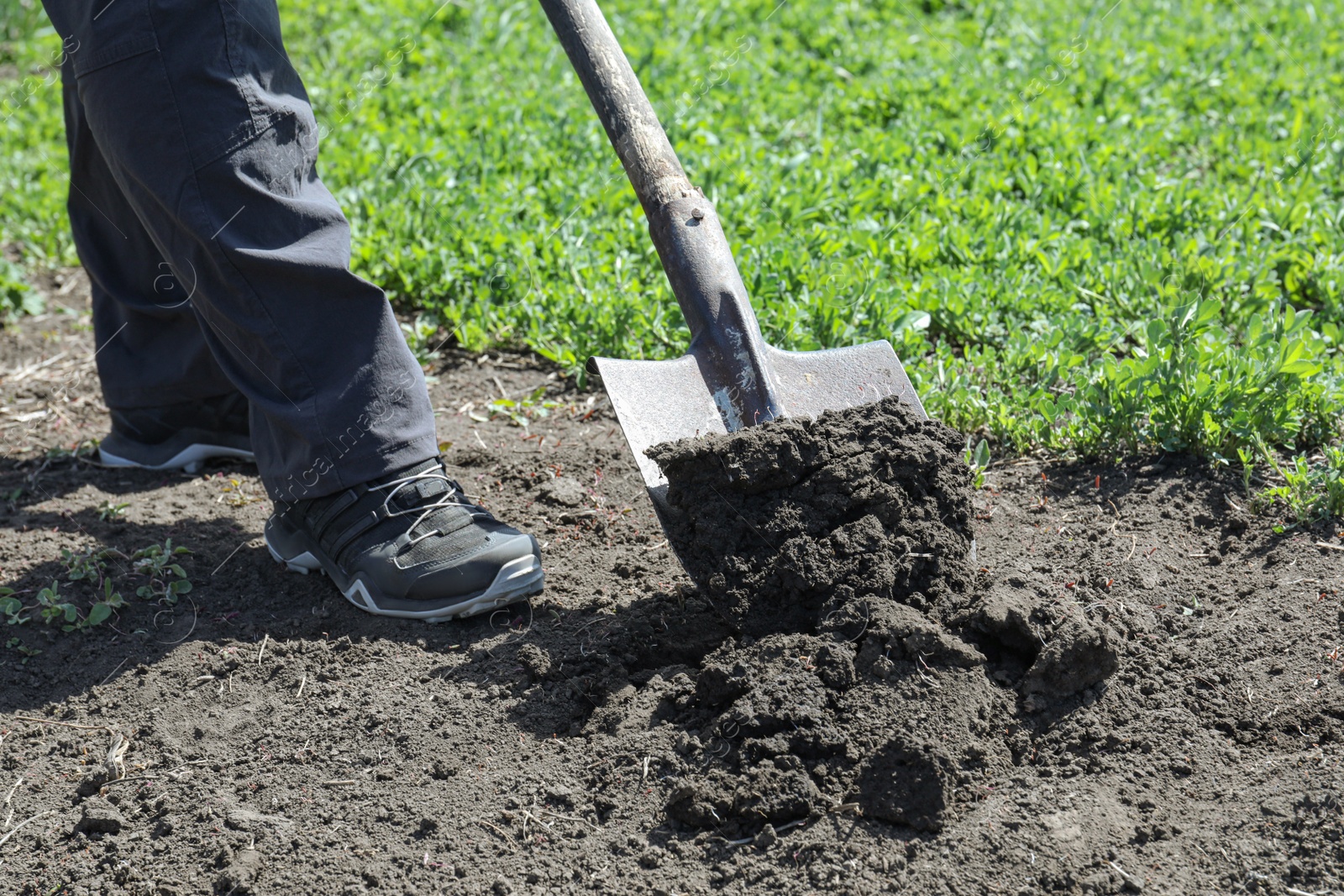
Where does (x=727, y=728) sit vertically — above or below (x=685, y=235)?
below

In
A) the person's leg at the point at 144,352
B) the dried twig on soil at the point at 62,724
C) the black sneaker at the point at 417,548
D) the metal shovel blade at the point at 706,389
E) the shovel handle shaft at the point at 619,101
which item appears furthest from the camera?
the person's leg at the point at 144,352

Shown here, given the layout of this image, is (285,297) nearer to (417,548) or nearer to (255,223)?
(255,223)

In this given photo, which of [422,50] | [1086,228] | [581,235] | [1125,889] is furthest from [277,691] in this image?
[422,50]

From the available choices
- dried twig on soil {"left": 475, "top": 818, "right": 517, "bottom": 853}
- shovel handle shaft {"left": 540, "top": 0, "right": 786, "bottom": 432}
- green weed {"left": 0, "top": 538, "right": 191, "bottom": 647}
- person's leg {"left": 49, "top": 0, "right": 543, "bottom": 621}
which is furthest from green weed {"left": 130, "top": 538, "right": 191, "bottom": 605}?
shovel handle shaft {"left": 540, "top": 0, "right": 786, "bottom": 432}

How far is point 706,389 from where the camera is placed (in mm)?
2498

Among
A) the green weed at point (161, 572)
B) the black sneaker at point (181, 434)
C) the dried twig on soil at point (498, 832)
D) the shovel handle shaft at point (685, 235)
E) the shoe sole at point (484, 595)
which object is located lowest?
the dried twig on soil at point (498, 832)

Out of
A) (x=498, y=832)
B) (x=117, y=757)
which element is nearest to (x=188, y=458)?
(x=117, y=757)

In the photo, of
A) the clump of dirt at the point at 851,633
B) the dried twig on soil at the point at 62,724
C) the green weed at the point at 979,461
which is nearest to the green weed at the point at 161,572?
the dried twig on soil at the point at 62,724

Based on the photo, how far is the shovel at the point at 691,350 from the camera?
2432 mm

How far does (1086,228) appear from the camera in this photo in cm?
394

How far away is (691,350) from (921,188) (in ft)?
6.37

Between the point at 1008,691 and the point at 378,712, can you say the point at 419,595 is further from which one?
the point at 1008,691

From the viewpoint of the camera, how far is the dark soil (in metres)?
1.85

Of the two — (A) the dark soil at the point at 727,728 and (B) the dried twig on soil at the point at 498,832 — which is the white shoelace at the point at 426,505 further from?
(B) the dried twig on soil at the point at 498,832
